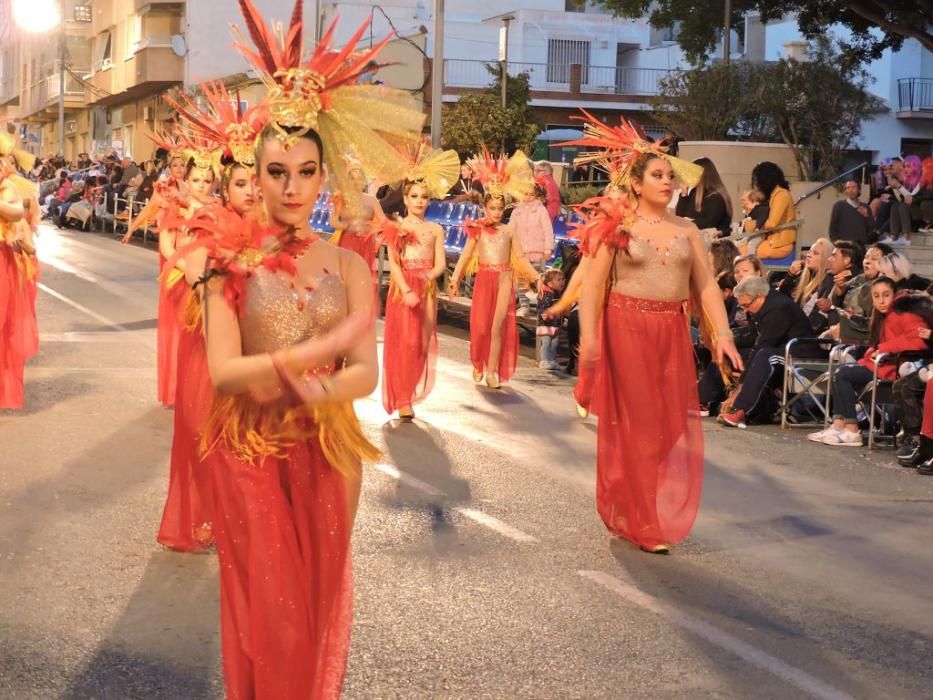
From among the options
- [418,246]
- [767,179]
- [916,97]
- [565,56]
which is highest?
[565,56]

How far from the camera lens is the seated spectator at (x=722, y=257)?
591 inches

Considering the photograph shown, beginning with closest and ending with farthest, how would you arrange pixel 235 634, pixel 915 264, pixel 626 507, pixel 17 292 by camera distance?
1. pixel 235 634
2. pixel 626 507
3. pixel 17 292
4. pixel 915 264

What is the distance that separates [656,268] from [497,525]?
1619 mm

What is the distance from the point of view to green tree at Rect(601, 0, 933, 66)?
2427cm

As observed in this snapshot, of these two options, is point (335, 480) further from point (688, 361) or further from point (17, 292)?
point (17, 292)

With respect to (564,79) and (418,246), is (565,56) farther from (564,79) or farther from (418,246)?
(418,246)

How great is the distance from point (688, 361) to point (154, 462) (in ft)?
12.5

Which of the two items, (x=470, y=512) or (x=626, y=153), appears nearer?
(x=626, y=153)

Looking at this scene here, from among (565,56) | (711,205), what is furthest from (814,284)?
(565,56)

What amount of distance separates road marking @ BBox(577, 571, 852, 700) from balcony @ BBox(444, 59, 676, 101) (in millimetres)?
52415

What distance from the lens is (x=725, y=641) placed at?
6.37m

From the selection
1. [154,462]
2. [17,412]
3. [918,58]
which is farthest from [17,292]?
[918,58]

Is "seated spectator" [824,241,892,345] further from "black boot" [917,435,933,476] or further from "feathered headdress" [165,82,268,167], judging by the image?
"feathered headdress" [165,82,268,167]

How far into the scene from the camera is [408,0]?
186 ft
